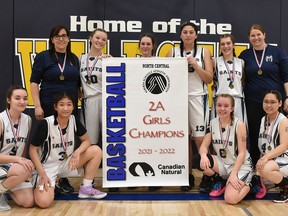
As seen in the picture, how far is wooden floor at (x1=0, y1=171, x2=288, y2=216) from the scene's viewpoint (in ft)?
10.6

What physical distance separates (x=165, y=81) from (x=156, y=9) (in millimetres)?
2069

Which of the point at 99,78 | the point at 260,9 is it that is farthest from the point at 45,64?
the point at 260,9

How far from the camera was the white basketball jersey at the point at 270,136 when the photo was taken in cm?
373

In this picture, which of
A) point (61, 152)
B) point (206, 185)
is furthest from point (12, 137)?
point (206, 185)

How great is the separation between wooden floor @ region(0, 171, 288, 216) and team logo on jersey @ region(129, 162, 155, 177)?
1.17ft

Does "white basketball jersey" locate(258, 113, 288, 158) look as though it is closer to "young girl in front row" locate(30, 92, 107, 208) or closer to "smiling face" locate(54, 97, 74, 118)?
"young girl in front row" locate(30, 92, 107, 208)

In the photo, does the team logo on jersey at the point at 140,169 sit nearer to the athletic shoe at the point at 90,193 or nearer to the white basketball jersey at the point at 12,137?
the athletic shoe at the point at 90,193

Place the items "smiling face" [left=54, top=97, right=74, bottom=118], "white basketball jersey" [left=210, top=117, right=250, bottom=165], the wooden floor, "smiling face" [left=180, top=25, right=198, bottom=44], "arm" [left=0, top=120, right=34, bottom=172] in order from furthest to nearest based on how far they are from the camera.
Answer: "smiling face" [left=180, top=25, right=198, bottom=44]
"white basketball jersey" [left=210, top=117, right=250, bottom=165]
"smiling face" [left=54, top=97, right=74, bottom=118]
"arm" [left=0, top=120, right=34, bottom=172]
the wooden floor

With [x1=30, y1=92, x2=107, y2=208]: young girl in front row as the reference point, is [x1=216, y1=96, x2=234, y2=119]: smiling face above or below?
above

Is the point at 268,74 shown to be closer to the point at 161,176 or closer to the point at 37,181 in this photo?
the point at 161,176

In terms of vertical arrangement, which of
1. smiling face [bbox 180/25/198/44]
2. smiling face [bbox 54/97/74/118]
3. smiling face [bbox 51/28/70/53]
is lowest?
smiling face [bbox 54/97/74/118]

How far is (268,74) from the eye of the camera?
13.2 ft

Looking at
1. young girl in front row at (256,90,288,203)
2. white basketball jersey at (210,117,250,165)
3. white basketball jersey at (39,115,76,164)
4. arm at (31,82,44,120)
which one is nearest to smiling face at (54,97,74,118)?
white basketball jersey at (39,115,76,164)

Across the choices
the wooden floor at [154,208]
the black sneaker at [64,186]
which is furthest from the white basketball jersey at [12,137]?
the black sneaker at [64,186]
